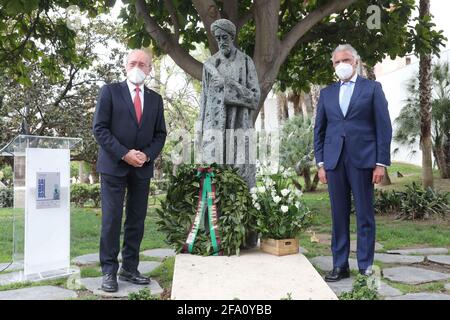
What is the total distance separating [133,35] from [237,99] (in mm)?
4219

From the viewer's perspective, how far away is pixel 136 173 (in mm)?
4281

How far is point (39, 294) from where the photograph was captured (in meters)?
4.09

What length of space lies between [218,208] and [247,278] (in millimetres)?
1051

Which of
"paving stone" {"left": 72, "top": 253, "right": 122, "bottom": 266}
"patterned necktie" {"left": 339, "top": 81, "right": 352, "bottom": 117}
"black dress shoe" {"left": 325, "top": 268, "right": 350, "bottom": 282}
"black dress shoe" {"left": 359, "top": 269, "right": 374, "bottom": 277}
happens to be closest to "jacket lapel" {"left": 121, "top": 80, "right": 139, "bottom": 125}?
"patterned necktie" {"left": 339, "top": 81, "right": 352, "bottom": 117}

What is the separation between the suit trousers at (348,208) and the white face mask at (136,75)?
200 cm

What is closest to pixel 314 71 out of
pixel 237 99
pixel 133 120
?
pixel 237 99

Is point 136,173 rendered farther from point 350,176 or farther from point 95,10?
point 95,10

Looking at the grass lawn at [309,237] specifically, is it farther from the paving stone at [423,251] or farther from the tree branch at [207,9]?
the tree branch at [207,9]

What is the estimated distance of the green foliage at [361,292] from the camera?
3.53 metres

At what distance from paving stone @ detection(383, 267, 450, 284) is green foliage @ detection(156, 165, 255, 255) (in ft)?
4.94

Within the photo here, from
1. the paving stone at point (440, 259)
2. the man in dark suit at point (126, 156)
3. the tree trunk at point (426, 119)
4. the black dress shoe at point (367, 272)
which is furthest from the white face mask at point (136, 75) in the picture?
the tree trunk at point (426, 119)

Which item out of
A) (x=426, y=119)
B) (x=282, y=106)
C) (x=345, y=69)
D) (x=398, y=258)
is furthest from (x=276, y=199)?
(x=282, y=106)

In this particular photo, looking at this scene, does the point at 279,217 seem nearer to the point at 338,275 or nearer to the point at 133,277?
the point at 338,275

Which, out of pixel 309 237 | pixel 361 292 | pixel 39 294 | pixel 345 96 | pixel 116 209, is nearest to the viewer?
pixel 361 292
